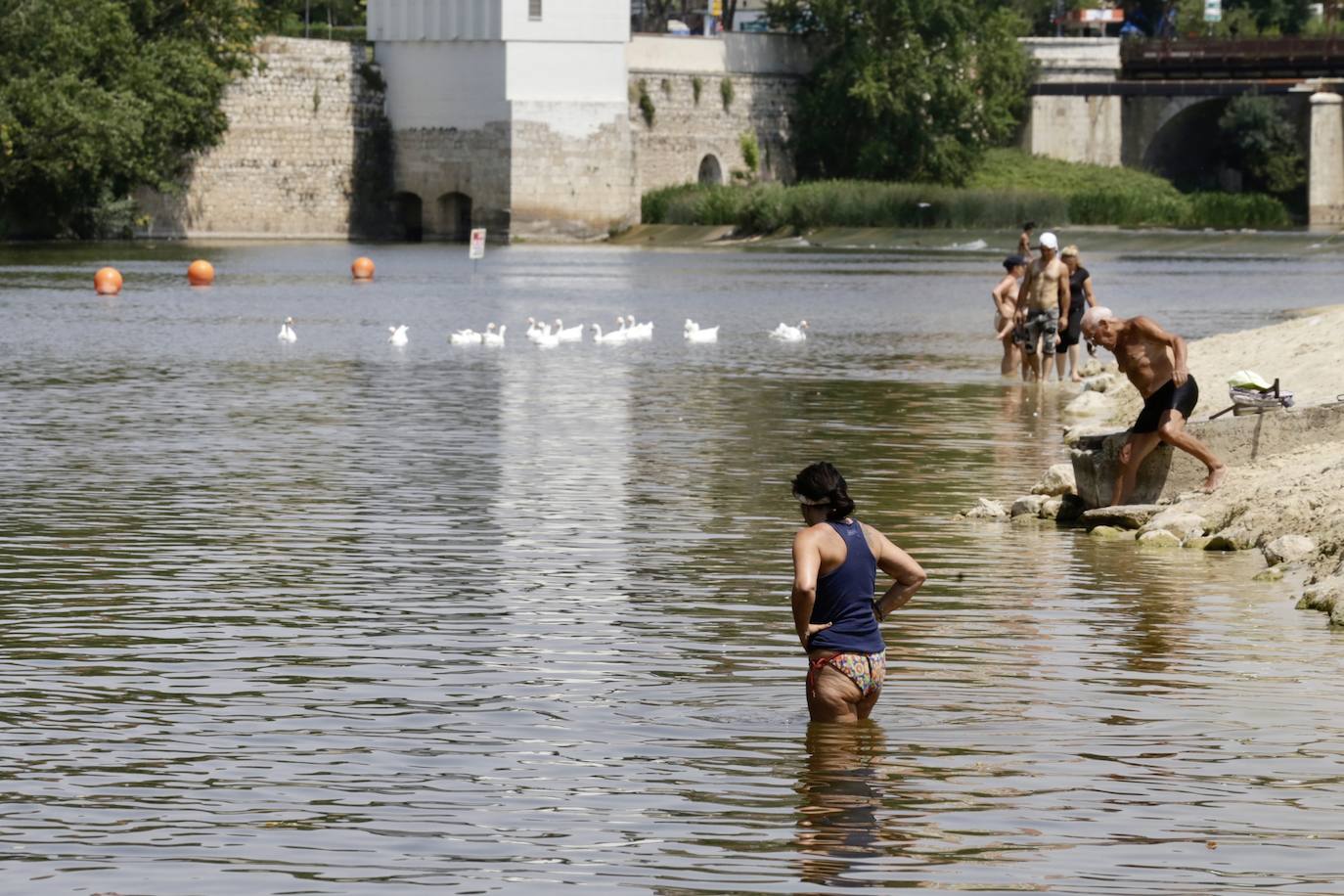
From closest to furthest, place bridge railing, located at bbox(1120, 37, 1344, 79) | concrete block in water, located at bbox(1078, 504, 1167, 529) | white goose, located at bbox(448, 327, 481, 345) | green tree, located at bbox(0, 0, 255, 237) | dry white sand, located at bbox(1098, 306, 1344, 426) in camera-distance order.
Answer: concrete block in water, located at bbox(1078, 504, 1167, 529) < dry white sand, located at bbox(1098, 306, 1344, 426) < white goose, located at bbox(448, 327, 481, 345) < green tree, located at bbox(0, 0, 255, 237) < bridge railing, located at bbox(1120, 37, 1344, 79)

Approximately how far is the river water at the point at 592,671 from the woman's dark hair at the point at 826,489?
90 cm

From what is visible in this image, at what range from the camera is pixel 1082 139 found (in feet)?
314

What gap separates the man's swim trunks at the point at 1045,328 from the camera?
26078 millimetres

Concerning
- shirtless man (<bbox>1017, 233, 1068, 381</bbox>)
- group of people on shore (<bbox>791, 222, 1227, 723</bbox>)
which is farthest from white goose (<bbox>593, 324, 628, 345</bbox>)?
shirtless man (<bbox>1017, 233, 1068, 381</bbox>)

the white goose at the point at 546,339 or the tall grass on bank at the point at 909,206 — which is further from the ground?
the tall grass on bank at the point at 909,206

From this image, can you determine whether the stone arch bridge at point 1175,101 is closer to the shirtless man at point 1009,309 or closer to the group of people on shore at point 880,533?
the group of people on shore at point 880,533

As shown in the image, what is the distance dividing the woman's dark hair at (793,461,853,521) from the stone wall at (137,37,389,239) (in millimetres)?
72008

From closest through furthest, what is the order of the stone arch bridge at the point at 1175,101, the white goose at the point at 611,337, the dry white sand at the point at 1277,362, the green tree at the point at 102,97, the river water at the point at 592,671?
the river water at the point at 592,671, the dry white sand at the point at 1277,362, the white goose at the point at 611,337, the green tree at the point at 102,97, the stone arch bridge at the point at 1175,101

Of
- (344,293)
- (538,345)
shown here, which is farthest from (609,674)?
(344,293)

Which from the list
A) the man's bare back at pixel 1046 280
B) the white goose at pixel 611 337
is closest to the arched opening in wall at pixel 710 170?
the white goose at pixel 611 337

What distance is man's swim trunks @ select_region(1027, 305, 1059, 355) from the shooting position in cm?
2608

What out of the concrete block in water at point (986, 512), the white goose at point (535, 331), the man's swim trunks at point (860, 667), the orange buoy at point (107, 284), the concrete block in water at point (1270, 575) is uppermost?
the orange buoy at point (107, 284)

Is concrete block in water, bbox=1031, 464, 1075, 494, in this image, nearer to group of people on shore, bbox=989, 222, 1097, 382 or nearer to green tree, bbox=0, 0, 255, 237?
group of people on shore, bbox=989, 222, 1097, 382

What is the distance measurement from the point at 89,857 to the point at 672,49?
3299 inches
